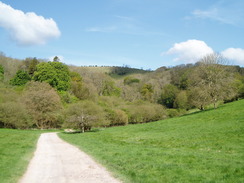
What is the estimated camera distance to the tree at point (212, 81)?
43.9 metres

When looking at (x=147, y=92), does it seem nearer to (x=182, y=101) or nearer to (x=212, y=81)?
(x=182, y=101)

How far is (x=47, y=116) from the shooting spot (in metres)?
59.7

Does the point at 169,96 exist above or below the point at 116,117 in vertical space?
above

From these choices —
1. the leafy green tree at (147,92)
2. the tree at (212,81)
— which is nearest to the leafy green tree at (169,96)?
the leafy green tree at (147,92)

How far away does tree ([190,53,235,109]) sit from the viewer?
43.9 metres

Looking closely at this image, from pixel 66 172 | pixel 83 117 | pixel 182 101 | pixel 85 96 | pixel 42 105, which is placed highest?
pixel 85 96

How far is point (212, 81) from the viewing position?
4556cm

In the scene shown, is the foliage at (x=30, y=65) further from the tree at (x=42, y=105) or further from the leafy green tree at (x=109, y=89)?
the tree at (x=42, y=105)

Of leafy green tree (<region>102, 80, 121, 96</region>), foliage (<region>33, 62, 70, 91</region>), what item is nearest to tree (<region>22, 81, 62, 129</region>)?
foliage (<region>33, 62, 70, 91</region>)

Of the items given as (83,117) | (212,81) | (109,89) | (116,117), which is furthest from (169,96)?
(83,117)

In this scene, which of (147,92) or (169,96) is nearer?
(169,96)

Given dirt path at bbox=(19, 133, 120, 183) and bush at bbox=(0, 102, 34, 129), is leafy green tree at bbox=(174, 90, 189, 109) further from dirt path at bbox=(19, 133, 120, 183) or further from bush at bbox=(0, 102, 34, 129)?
dirt path at bbox=(19, 133, 120, 183)

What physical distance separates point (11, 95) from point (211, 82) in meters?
47.8

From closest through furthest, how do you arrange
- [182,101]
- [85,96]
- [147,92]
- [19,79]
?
[19,79], [85,96], [182,101], [147,92]
